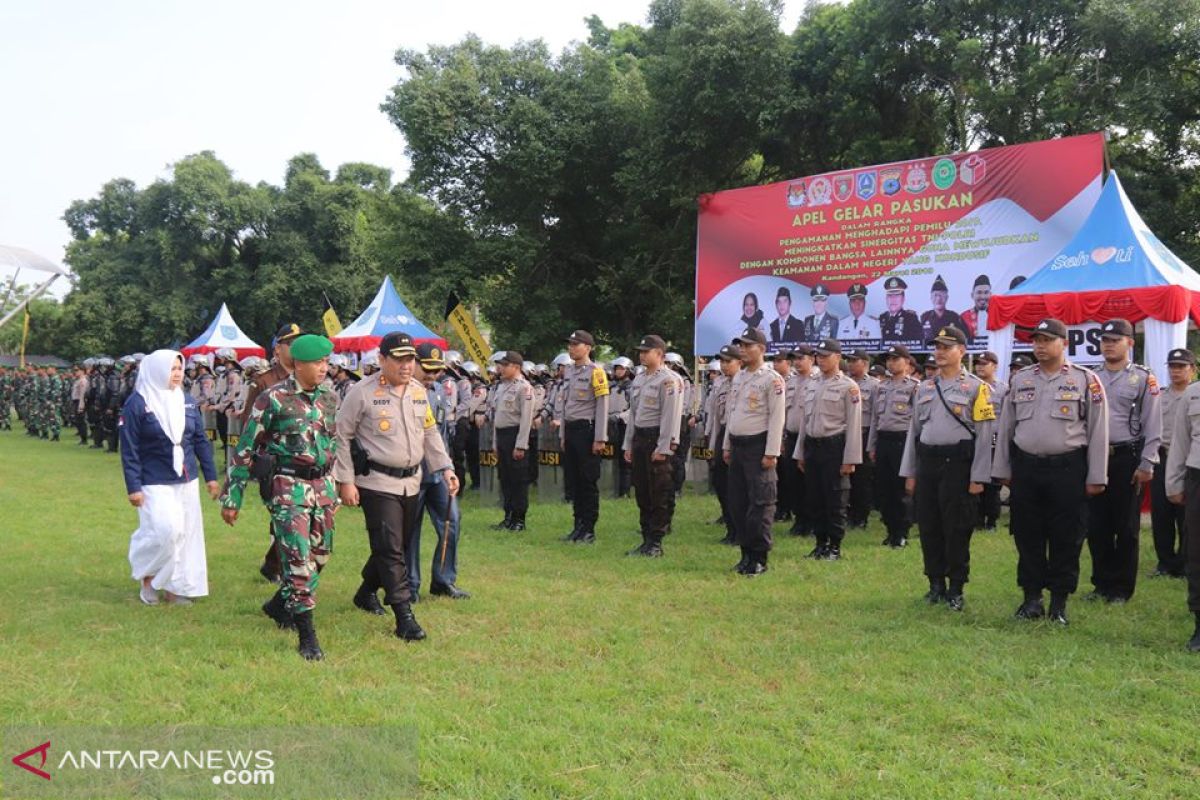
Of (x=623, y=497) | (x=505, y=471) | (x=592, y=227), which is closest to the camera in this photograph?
(x=505, y=471)

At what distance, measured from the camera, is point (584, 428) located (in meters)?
9.19

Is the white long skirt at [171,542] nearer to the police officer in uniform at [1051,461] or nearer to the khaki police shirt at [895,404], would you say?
the police officer in uniform at [1051,461]

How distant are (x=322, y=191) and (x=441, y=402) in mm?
26924

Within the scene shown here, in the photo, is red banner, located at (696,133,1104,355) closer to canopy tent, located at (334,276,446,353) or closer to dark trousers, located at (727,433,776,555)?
canopy tent, located at (334,276,446,353)

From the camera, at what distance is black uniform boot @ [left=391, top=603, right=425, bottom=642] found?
5.38 meters

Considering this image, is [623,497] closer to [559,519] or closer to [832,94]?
[559,519]

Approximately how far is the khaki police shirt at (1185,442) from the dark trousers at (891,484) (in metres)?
3.00

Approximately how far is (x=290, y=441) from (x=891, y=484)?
6.14 metres

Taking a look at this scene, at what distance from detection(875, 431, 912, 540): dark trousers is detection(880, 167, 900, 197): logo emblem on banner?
18.5 ft

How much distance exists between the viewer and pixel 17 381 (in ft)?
94.6

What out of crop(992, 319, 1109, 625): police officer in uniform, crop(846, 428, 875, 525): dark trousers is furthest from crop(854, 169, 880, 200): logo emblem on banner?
crop(992, 319, 1109, 625): police officer in uniform

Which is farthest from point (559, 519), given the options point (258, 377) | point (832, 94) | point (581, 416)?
point (832, 94)

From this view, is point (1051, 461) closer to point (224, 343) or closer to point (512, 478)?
point (512, 478)

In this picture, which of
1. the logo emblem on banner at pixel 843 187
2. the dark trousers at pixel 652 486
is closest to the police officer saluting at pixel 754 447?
the dark trousers at pixel 652 486
